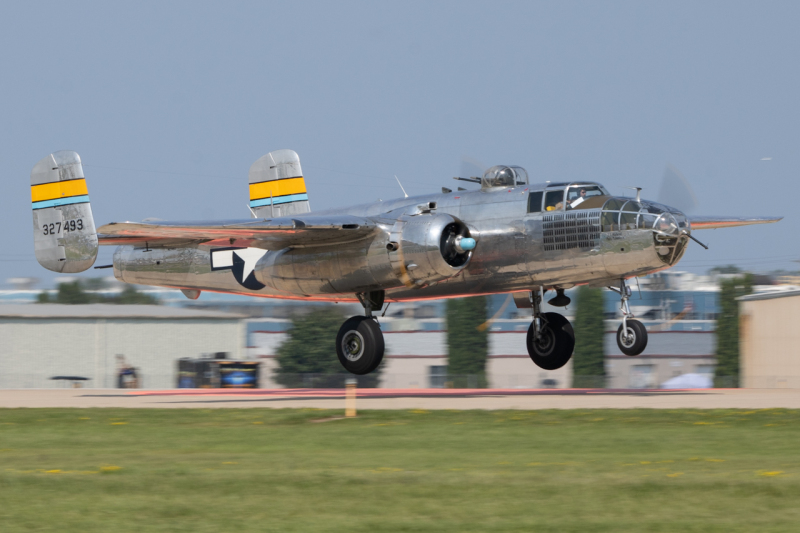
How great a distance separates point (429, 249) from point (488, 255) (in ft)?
6.66

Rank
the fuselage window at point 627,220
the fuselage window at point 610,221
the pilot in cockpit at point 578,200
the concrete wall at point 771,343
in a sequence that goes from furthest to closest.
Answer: the concrete wall at point 771,343 → the pilot in cockpit at point 578,200 → the fuselage window at point 610,221 → the fuselage window at point 627,220

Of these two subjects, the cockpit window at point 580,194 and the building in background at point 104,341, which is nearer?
the cockpit window at point 580,194

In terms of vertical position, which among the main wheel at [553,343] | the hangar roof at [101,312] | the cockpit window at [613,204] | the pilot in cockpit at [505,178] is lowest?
the main wheel at [553,343]

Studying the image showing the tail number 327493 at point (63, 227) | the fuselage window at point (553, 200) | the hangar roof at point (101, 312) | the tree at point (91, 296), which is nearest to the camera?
the fuselage window at point (553, 200)

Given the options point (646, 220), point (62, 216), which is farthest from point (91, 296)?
point (646, 220)

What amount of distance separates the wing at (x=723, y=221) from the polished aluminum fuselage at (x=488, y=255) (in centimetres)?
470

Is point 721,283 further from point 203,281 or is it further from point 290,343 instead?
point 203,281

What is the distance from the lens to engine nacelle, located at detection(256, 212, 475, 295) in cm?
2412

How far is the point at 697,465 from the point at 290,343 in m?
56.9

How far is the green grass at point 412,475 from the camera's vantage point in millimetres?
9898

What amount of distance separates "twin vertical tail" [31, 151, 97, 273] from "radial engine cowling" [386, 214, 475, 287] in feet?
32.6

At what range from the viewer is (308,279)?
87.7ft

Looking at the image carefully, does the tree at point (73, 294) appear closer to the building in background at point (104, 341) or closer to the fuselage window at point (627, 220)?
the building in background at point (104, 341)

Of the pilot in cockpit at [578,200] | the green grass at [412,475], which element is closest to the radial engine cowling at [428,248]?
the pilot in cockpit at [578,200]
